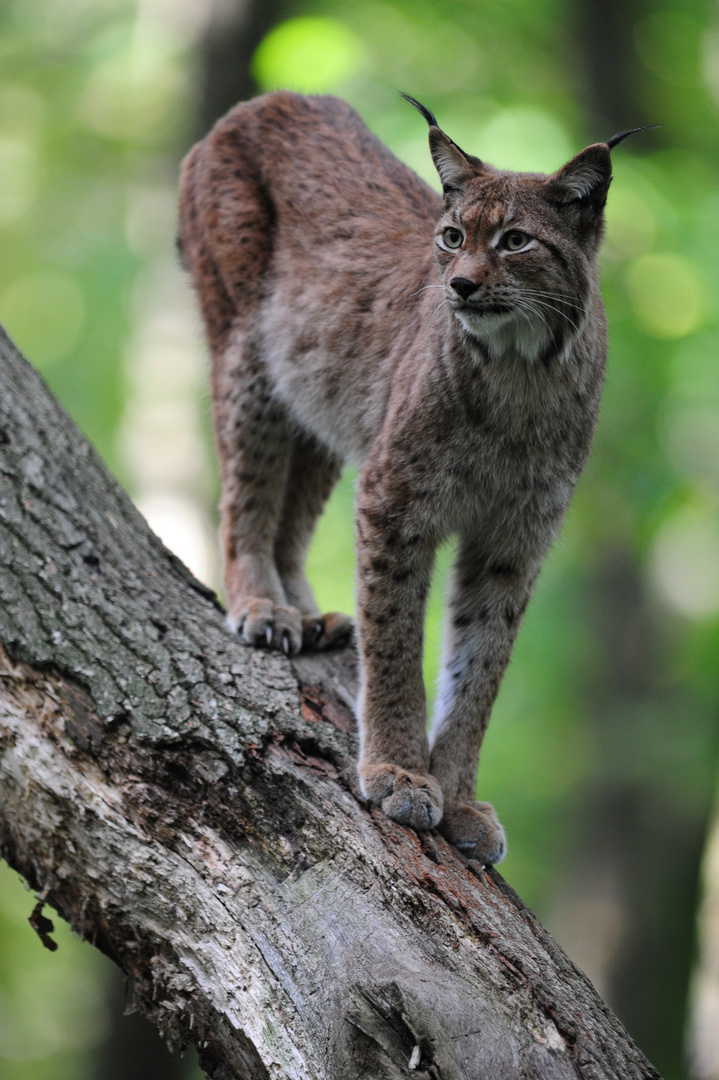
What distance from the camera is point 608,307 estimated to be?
6867mm

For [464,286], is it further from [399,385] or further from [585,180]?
[399,385]

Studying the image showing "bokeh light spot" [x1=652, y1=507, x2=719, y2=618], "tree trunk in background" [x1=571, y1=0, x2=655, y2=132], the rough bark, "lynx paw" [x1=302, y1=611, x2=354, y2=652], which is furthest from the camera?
"bokeh light spot" [x1=652, y1=507, x2=719, y2=618]

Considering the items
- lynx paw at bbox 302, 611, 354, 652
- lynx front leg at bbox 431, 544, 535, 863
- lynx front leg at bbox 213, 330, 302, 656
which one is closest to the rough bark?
lynx front leg at bbox 431, 544, 535, 863

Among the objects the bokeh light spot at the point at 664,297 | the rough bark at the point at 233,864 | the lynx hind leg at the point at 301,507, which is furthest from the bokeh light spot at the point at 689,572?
the rough bark at the point at 233,864

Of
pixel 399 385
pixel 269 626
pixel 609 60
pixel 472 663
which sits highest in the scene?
pixel 609 60

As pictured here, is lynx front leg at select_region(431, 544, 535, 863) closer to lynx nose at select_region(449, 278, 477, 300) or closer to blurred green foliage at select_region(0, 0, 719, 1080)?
blurred green foliage at select_region(0, 0, 719, 1080)

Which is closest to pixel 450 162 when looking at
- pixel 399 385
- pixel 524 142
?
pixel 399 385

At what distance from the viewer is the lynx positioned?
3.34m

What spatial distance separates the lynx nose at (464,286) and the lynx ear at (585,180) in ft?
1.51

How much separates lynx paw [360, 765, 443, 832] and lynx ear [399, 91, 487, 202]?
200 centimetres

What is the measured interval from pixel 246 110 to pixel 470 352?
228 centimetres

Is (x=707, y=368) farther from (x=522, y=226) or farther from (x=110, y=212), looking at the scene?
(x=110, y=212)

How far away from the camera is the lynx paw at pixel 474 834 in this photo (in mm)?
3469

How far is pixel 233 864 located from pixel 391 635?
1.07 meters
